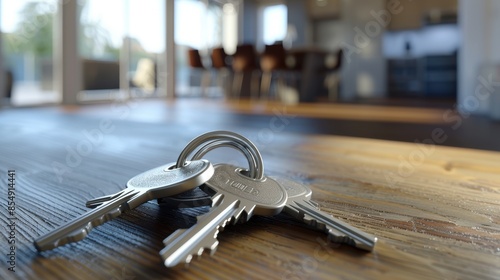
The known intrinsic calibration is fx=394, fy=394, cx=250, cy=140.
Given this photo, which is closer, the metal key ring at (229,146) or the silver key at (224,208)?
the silver key at (224,208)

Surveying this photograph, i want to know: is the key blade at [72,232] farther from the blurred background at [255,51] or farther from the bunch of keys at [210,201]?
the blurred background at [255,51]

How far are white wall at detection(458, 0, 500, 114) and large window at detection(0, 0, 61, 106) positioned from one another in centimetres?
379

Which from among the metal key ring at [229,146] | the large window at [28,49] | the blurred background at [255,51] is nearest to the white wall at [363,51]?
the blurred background at [255,51]

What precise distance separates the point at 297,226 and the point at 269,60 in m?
4.16

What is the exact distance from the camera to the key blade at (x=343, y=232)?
34 centimetres

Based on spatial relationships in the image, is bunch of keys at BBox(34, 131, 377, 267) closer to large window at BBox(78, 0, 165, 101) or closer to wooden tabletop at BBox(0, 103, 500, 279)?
wooden tabletop at BBox(0, 103, 500, 279)

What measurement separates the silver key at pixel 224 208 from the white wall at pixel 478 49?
9.21ft

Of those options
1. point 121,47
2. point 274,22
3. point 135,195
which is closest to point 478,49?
point 135,195

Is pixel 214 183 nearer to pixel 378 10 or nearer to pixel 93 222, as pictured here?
pixel 93 222

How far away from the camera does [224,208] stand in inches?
13.2

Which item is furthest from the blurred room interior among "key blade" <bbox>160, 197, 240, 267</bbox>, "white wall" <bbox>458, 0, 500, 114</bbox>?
"key blade" <bbox>160, 197, 240, 267</bbox>

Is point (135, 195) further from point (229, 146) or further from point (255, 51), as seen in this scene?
point (255, 51)

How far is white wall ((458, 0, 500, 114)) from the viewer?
279 cm

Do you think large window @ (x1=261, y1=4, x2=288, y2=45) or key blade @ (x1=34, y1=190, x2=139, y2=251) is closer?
key blade @ (x1=34, y1=190, x2=139, y2=251)
